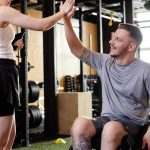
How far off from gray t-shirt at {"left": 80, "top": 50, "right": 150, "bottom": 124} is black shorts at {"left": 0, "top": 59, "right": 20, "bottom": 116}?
0.59 m

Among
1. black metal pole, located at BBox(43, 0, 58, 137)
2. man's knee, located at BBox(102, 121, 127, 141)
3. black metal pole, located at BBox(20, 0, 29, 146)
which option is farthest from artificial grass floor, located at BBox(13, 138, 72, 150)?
man's knee, located at BBox(102, 121, 127, 141)

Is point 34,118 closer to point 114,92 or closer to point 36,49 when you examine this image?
point 114,92

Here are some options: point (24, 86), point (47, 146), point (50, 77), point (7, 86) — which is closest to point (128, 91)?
point (7, 86)

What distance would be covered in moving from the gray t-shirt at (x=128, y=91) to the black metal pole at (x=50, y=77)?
2590 millimetres

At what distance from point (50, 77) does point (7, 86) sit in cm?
265

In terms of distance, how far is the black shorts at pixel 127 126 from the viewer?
1.86 meters

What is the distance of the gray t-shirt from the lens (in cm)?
201

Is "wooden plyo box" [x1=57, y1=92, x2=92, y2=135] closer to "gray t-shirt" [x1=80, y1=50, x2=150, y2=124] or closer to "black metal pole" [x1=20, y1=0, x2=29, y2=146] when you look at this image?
"black metal pole" [x1=20, y1=0, x2=29, y2=146]

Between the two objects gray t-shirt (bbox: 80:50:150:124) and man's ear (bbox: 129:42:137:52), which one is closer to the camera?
gray t-shirt (bbox: 80:50:150:124)

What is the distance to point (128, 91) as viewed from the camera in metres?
2.01

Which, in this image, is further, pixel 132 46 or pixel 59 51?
pixel 59 51

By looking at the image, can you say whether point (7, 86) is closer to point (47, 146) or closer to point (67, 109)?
point (47, 146)

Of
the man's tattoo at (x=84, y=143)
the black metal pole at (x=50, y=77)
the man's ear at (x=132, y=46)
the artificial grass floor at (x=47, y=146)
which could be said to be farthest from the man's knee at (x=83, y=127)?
the black metal pole at (x=50, y=77)

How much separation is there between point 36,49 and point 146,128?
7.06m
